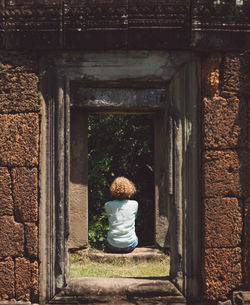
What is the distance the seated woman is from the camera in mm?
6527

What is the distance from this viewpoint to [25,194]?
12.2 ft

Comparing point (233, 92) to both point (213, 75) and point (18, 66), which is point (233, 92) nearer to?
point (213, 75)

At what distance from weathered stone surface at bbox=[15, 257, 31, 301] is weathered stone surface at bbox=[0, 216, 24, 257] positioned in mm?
82

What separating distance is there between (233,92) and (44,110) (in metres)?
1.75

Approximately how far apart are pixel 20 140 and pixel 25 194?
49cm

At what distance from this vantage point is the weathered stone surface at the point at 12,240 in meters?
3.72

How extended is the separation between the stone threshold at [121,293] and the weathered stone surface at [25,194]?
0.77 metres

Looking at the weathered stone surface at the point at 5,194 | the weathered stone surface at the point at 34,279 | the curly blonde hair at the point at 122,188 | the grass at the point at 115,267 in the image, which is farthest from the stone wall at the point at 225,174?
the curly blonde hair at the point at 122,188

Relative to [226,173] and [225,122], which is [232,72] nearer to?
[225,122]

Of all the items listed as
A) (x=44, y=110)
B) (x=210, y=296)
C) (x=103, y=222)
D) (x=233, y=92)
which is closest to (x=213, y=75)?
(x=233, y=92)

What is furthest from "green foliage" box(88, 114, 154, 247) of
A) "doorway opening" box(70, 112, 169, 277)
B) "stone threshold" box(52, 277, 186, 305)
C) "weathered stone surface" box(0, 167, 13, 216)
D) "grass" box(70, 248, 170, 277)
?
"weathered stone surface" box(0, 167, 13, 216)

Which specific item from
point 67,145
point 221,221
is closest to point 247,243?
point 221,221

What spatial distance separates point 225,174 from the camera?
371 cm

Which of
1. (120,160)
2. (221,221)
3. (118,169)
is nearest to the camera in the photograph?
(221,221)
